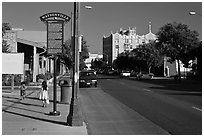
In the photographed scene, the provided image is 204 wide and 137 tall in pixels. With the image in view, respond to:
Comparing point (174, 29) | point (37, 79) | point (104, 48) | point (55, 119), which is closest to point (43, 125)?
point (55, 119)

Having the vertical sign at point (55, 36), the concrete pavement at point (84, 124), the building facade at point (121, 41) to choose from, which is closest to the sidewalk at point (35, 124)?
the concrete pavement at point (84, 124)

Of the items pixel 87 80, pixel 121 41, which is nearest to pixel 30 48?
pixel 87 80

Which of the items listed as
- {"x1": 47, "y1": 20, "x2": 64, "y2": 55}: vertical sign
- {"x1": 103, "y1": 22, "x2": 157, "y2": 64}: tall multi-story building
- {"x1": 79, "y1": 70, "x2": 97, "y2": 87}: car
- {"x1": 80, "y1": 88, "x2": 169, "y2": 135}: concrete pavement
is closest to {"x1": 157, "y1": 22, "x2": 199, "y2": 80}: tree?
{"x1": 79, "y1": 70, "x2": 97, "y2": 87}: car

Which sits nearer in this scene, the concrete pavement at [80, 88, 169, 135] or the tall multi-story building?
the concrete pavement at [80, 88, 169, 135]

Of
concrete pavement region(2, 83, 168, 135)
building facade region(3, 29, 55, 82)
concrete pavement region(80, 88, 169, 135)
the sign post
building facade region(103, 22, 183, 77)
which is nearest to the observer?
concrete pavement region(2, 83, 168, 135)

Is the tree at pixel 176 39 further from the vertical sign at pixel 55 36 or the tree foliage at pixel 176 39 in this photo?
the vertical sign at pixel 55 36

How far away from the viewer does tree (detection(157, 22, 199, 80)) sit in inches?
1865

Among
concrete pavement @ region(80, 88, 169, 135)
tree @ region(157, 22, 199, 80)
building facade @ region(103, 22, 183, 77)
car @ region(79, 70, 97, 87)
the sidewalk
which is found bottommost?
concrete pavement @ region(80, 88, 169, 135)

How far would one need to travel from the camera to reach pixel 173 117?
12.9 meters

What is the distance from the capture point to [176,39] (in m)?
47.6

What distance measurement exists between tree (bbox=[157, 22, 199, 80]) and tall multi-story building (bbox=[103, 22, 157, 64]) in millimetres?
120091

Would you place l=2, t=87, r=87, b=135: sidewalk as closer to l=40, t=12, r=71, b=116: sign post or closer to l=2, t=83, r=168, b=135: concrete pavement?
l=2, t=83, r=168, b=135: concrete pavement

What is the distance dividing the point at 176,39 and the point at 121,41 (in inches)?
4899

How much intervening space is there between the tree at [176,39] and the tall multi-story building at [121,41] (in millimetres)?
120091
